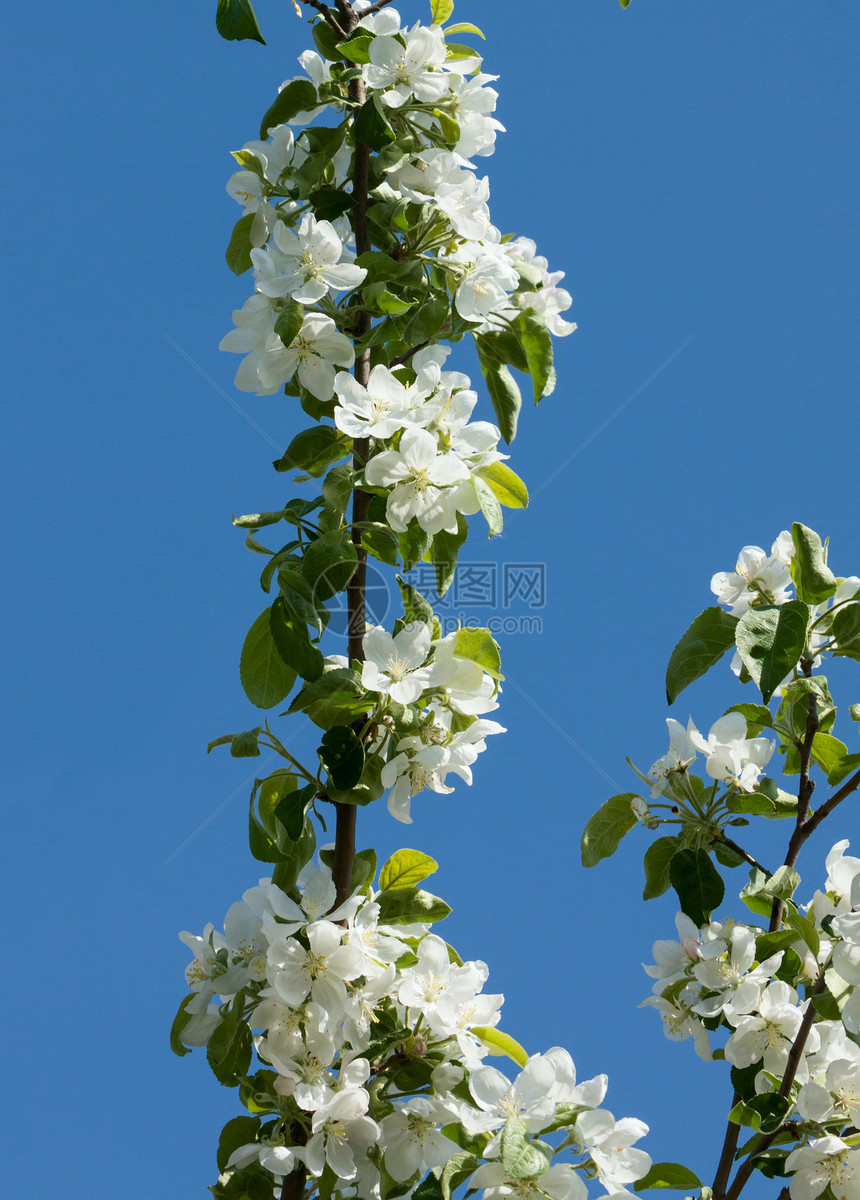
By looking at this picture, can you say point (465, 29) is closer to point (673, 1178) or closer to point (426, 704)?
point (426, 704)

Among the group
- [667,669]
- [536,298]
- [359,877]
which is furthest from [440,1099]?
[536,298]

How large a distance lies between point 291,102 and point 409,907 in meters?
1.40

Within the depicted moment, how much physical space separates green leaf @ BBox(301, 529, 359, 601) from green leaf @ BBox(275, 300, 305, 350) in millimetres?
317

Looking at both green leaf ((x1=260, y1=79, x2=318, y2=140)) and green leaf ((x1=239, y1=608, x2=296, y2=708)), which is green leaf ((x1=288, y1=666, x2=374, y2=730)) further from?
green leaf ((x1=260, y1=79, x2=318, y2=140))

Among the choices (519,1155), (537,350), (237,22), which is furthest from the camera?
(537,350)

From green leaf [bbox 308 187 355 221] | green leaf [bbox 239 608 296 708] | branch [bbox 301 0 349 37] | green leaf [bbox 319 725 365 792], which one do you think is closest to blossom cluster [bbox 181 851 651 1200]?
green leaf [bbox 319 725 365 792]

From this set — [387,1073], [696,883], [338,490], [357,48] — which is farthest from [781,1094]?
[357,48]

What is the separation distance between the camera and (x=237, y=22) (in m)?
1.86

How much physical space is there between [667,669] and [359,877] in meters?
0.62

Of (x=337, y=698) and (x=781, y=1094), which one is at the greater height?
(x=337, y=698)

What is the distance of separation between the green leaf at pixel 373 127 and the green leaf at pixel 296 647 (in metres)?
0.79

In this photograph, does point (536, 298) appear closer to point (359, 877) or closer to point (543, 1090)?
point (359, 877)

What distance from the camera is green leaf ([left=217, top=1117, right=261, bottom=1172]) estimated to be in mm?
1696

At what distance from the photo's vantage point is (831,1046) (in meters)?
1.60
